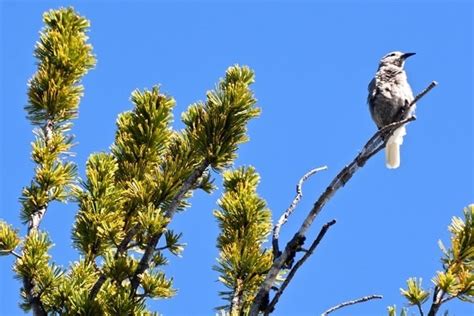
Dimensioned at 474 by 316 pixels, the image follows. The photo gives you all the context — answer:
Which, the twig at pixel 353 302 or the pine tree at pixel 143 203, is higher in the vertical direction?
the pine tree at pixel 143 203

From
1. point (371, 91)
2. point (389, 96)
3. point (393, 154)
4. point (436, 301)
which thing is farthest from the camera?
point (393, 154)

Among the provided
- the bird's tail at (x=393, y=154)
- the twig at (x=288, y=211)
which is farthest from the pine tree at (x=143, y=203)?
the bird's tail at (x=393, y=154)

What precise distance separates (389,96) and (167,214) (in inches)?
157

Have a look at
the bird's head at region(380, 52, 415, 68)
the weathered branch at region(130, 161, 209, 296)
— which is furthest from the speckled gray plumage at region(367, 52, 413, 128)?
the weathered branch at region(130, 161, 209, 296)

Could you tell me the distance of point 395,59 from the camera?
291 inches

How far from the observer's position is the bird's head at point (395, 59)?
7.29 metres

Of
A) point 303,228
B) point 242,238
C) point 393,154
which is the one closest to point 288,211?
point 303,228

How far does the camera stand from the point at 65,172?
3.14m

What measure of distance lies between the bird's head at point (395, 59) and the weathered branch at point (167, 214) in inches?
182

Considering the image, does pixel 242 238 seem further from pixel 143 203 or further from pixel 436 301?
pixel 436 301

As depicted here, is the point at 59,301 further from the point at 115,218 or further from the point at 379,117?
the point at 379,117

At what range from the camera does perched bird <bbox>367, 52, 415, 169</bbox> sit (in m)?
6.39

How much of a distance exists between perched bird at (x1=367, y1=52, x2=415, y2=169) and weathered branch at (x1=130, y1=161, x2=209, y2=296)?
341 cm

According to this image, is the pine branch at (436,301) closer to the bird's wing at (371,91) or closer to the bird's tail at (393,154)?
the bird's wing at (371,91)
